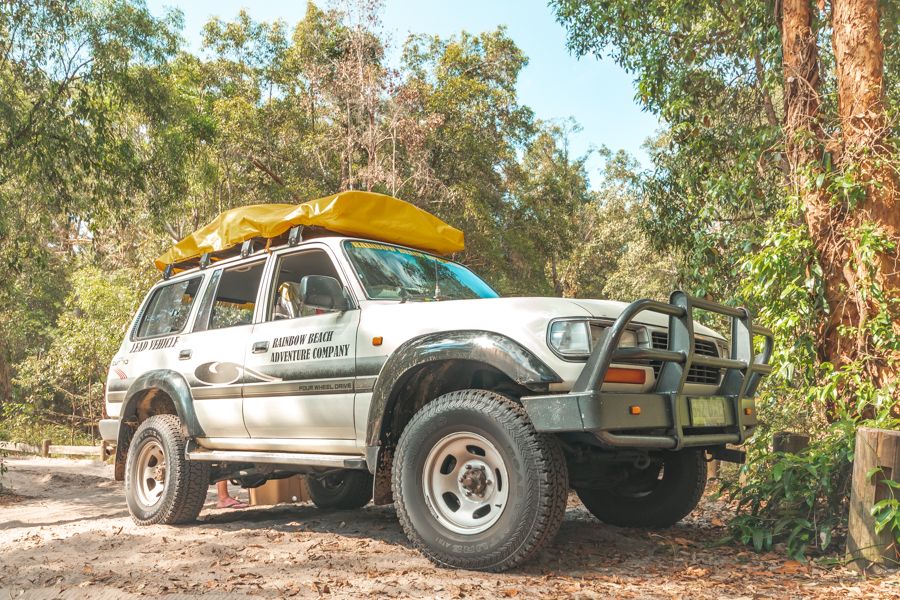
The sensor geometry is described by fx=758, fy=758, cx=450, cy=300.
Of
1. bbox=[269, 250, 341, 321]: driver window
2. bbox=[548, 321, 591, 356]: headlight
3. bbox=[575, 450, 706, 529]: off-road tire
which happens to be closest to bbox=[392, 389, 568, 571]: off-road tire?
bbox=[548, 321, 591, 356]: headlight

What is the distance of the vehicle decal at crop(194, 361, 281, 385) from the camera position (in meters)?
Answer: 5.46

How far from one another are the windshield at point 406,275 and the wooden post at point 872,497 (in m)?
2.71

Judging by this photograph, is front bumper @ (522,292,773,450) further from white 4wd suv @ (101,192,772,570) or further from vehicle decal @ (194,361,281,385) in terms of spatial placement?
vehicle decal @ (194,361,281,385)

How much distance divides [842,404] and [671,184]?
566 cm

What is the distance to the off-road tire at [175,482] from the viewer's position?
604 cm

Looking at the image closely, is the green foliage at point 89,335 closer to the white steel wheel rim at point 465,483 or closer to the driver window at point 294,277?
the driver window at point 294,277

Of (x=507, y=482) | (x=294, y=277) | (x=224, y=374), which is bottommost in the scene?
(x=507, y=482)

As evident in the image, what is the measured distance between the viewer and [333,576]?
4238 millimetres

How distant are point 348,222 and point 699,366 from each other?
259 centimetres

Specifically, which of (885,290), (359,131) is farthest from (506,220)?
(885,290)

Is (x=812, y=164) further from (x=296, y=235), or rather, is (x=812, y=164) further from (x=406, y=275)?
(x=296, y=235)

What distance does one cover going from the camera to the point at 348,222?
545 cm

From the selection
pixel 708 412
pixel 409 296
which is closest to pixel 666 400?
pixel 708 412

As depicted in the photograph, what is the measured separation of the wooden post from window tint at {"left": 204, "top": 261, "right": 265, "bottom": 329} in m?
4.39
